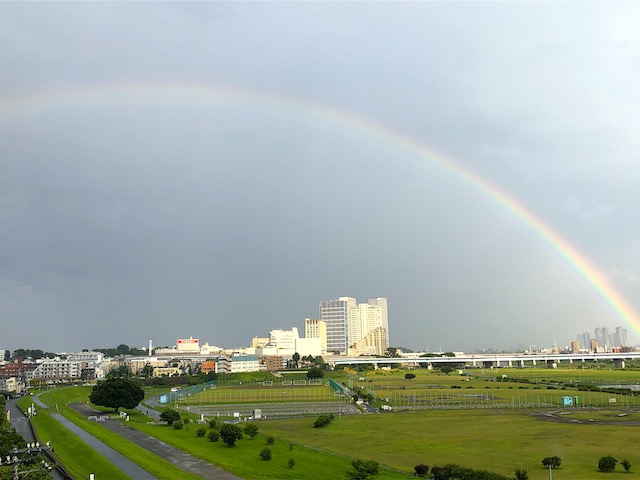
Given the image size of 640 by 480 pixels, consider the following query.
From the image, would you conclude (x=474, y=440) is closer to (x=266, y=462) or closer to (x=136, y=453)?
(x=266, y=462)

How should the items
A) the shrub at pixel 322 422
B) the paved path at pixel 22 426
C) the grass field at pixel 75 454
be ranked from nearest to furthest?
the grass field at pixel 75 454 < the paved path at pixel 22 426 < the shrub at pixel 322 422

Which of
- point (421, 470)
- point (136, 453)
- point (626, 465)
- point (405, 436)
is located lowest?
point (405, 436)

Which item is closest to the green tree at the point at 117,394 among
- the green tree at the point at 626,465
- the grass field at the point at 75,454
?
the grass field at the point at 75,454

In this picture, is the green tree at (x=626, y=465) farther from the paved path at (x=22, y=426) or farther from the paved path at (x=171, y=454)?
the paved path at (x=22, y=426)

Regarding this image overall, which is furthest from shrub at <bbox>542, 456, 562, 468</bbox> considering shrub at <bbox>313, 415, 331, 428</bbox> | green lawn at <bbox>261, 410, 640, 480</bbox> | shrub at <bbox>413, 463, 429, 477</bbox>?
shrub at <bbox>313, 415, 331, 428</bbox>

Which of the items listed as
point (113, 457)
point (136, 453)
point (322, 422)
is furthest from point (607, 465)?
point (113, 457)

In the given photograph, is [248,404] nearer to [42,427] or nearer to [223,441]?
[42,427]
